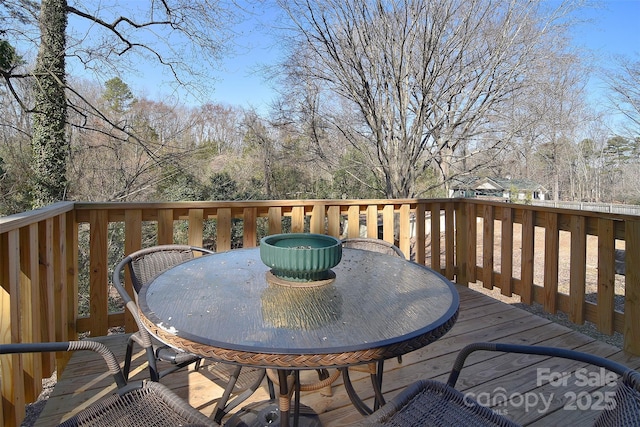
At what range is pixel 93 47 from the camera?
A: 6.74 meters

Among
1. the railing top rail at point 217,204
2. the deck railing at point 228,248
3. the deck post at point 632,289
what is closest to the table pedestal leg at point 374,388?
the deck railing at point 228,248

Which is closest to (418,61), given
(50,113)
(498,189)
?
(498,189)

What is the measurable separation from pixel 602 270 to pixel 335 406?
82.1 inches

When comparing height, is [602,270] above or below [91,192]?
below

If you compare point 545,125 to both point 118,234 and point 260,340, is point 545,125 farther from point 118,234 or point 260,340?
point 118,234

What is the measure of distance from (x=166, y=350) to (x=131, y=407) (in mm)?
613

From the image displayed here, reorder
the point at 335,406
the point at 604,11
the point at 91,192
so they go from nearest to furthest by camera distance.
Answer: the point at 335,406, the point at 604,11, the point at 91,192

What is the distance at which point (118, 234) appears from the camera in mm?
7352

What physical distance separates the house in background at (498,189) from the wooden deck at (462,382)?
6023 mm

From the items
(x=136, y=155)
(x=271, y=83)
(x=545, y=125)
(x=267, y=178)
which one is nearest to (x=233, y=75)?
(x=271, y=83)

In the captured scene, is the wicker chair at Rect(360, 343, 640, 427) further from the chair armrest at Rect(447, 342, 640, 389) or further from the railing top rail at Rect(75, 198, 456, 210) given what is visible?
the railing top rail at Rect(75, 198, 456, 210)

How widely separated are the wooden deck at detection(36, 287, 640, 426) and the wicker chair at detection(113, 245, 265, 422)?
88 mm

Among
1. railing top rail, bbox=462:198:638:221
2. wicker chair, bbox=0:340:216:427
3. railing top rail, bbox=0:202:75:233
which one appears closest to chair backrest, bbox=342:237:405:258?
railing top rail, bbox=462:198:638:221

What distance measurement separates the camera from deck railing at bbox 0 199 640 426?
4.82 ft
